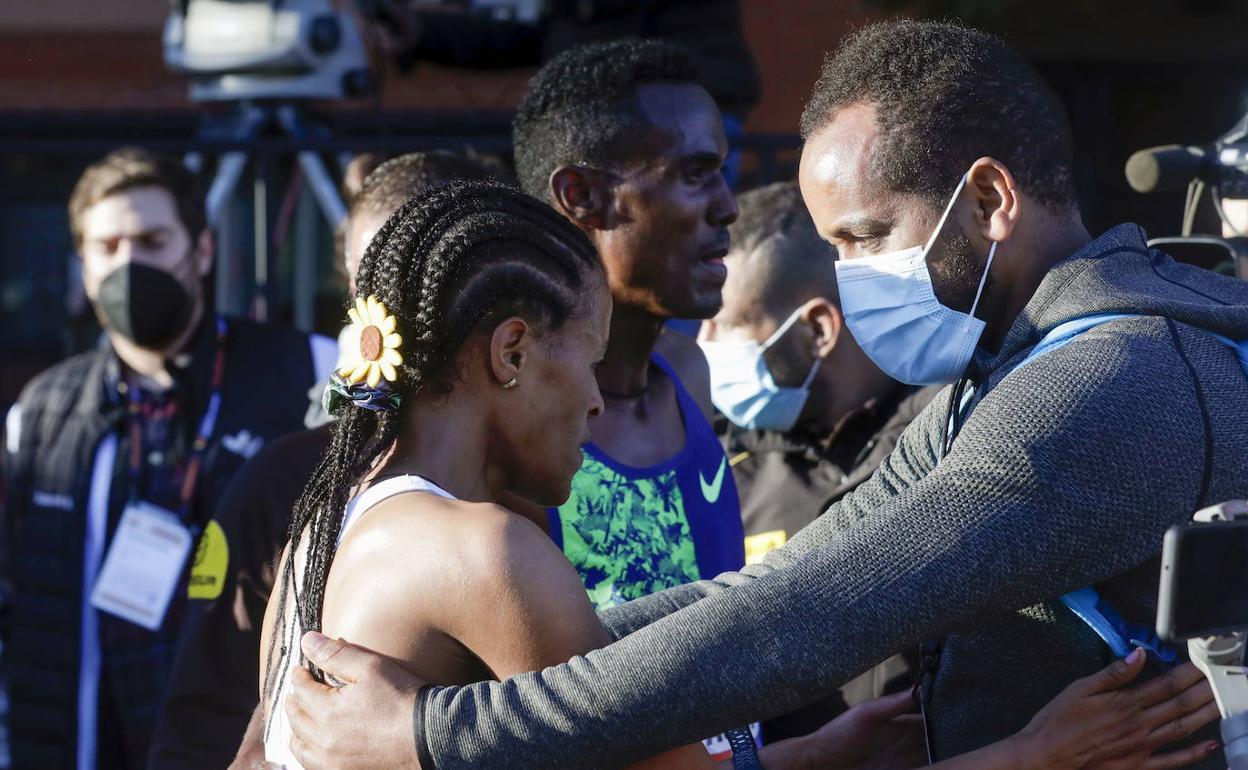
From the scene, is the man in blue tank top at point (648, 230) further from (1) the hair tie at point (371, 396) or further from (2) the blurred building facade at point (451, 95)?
(2) the blurred building facade at point (451, 95)

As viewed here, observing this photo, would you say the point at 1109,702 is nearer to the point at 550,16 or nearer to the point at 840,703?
the point at 840,703

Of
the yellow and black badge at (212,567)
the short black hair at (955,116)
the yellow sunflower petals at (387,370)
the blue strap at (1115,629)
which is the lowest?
the yellow and black badge at (212,567)

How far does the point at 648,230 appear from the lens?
3.05 metres

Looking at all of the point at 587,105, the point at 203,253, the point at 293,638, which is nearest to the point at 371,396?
the point at 293,638

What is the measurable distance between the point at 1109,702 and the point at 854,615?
39cm

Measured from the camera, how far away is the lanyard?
3.92 metres

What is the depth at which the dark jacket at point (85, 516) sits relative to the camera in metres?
3.87

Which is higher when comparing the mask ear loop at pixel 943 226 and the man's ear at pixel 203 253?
the mask ear loop at pixel 943 226

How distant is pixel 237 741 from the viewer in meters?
2.82

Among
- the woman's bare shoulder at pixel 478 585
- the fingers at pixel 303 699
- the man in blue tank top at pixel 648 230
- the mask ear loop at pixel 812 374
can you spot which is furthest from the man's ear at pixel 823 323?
the fingers at pixel 303 699

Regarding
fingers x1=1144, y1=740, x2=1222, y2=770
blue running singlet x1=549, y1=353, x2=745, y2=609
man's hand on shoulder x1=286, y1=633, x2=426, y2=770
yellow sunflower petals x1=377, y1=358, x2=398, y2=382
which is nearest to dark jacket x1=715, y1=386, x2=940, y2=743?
blue running singlet x1=549, y1=353, x2=745, y2=609

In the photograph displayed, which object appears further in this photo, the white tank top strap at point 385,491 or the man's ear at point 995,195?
the man's ear at point 995,195

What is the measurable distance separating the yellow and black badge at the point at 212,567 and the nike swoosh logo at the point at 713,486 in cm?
90

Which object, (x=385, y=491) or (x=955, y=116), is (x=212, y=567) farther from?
(x=955, y=116)
